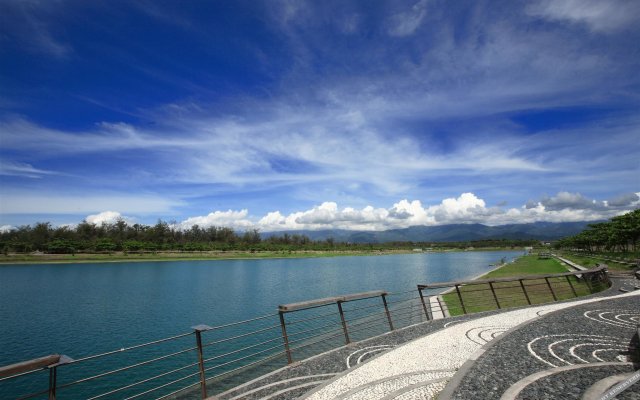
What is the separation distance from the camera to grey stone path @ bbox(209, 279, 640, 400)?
248 inches

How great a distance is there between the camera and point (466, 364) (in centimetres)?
718

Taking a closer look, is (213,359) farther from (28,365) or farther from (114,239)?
(114,239)

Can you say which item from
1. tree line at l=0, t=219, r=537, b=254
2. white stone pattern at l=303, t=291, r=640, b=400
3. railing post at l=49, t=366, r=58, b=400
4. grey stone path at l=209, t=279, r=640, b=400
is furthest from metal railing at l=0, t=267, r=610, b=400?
tree line at l=0, t=219, r=537, b=254

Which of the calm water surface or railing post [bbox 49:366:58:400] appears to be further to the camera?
the calm water surface

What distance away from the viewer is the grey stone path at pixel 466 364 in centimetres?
631

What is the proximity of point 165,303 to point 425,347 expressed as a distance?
33835 millimetres

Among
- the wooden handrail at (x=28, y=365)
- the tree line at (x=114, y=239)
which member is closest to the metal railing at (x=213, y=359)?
the wooden handrail at (x=28, y=365)

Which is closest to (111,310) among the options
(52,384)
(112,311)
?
(112,311)

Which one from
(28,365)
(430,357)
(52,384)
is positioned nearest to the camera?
(28,365)

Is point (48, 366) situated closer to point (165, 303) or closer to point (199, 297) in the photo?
point (165, 303)

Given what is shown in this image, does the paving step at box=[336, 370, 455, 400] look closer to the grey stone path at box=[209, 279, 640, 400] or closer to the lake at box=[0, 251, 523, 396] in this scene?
the grey stone path at box=[209, 279, 640, 400]

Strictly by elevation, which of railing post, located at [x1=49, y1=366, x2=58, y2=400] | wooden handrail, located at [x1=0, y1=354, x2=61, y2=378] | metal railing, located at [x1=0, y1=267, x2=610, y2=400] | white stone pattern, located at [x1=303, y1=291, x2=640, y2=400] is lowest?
metal railing, located at [x1=0, y1=267, x2=610, y2=400]

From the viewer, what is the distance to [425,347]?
999 cm

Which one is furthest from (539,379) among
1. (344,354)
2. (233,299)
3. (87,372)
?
(233,299)
